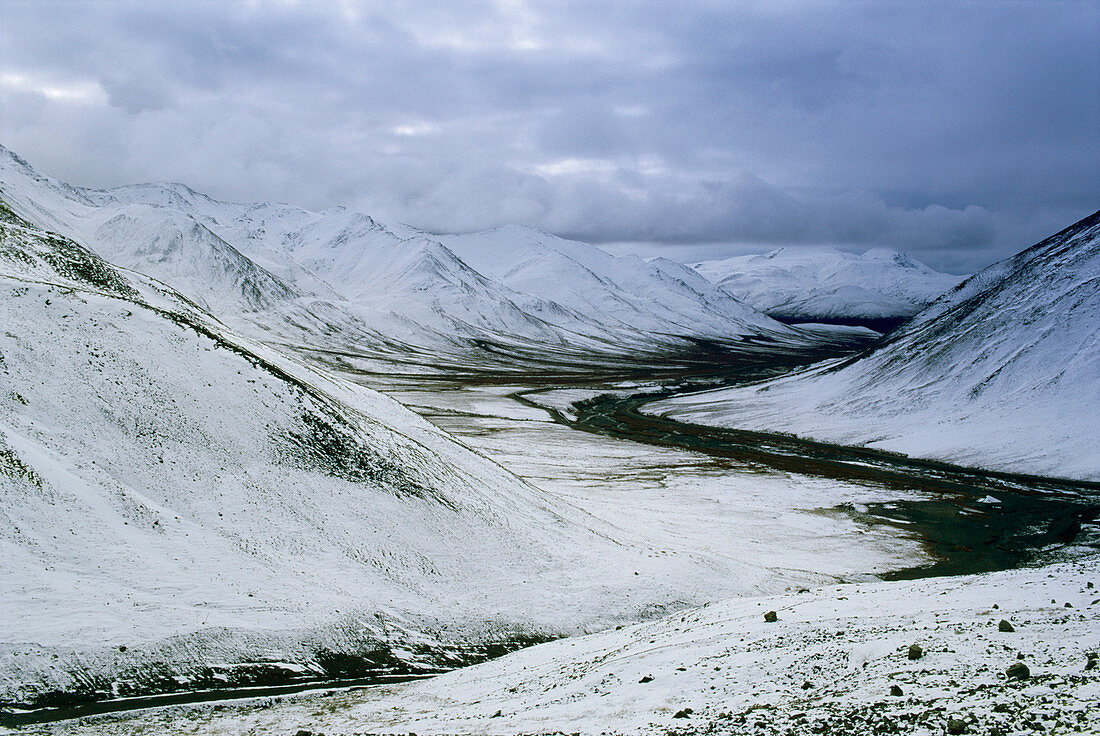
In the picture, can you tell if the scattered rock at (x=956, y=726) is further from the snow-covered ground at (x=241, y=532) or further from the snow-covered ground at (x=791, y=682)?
the snow-covered ground at (x=241, y=532)

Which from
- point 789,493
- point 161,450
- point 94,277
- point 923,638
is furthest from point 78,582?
point 789,493

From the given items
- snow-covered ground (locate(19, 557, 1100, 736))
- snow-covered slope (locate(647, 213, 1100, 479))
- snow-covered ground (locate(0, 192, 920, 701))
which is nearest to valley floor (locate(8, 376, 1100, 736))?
snow-covered ground (locate(19, 557, 1100, 736))

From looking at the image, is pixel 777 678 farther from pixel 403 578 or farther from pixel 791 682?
pixel 403 578

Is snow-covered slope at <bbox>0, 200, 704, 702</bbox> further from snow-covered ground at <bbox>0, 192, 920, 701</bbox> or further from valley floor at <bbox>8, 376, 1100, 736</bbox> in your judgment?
valley floor at <bbox>8, 376, 1100, 736</bbox>

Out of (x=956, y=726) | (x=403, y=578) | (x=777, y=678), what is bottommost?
(x=403, y=578)

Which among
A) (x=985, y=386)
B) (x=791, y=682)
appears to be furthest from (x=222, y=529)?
(x=985, y=386)

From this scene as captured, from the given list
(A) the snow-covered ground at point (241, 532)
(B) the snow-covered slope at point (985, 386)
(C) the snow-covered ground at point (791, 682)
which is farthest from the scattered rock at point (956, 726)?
(B) the snow-covered slope at point (985, 386)
